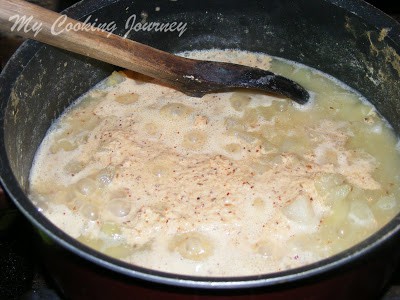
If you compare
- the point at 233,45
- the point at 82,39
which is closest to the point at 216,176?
the point at 82,39

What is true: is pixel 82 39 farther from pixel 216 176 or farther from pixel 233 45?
pixel 233 45

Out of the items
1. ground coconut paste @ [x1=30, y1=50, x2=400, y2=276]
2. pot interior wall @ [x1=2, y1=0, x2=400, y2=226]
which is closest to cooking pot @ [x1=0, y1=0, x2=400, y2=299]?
pot interior wall @ [x1=2, y1=0, x2=400, y2=226]

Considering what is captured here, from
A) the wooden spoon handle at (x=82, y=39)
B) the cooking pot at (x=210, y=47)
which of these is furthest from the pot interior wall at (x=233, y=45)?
the wooden spoon handle at (x=82, y=39)

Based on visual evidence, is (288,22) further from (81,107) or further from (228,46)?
(81,107)

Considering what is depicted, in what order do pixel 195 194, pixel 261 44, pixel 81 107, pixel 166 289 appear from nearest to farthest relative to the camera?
pixel 166 289, pixel 195 194, pixel 81 107, pixel 261 44

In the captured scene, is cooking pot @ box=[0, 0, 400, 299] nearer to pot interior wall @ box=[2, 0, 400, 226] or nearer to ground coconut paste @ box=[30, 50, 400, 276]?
pot interior wall @ box=[2, 0, 400, 226]

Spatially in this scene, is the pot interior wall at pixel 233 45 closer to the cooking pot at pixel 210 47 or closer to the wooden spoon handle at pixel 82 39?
the cooking pot at pixel 210 47

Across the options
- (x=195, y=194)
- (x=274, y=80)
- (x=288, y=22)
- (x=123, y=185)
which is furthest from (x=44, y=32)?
(x=288, y=22)
